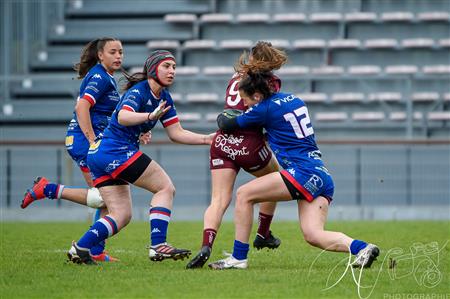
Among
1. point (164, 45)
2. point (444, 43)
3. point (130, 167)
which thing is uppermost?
point (130, 167)

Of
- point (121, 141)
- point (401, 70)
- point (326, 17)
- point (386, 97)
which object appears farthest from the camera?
point (326, 17)

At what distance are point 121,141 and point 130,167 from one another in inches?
9.6

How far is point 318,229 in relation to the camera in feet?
28.0

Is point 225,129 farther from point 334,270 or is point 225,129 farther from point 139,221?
point 139,221

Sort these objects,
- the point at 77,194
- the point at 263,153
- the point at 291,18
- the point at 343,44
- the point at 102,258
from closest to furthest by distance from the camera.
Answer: the point at 263,153 → the point at 102,258 → the point at 77,194 → the point at 343,44 → the point at 291,18

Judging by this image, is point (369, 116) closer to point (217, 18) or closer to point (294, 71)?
point (294, 71)

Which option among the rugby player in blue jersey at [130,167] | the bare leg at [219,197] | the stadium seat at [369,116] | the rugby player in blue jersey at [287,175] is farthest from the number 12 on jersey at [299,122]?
the stadium seat at [369,116]

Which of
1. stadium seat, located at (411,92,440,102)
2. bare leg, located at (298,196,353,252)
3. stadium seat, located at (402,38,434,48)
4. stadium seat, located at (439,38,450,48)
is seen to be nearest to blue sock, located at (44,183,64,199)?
bare leg, located at (298,196,353,252)

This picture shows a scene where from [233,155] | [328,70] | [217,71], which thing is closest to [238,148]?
[233,155]

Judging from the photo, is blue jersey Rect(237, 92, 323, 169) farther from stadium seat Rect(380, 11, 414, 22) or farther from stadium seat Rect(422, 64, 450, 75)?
stadium seat Rect(380, 11, 414, 22)

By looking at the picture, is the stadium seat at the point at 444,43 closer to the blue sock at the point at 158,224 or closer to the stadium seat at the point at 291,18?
the stadium seat at the point at 291,18

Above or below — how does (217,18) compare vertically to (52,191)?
above

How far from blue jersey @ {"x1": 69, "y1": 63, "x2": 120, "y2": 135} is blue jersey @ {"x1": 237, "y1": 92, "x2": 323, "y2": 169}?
183 cm

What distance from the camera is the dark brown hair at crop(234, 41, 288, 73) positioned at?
8.84 metres
